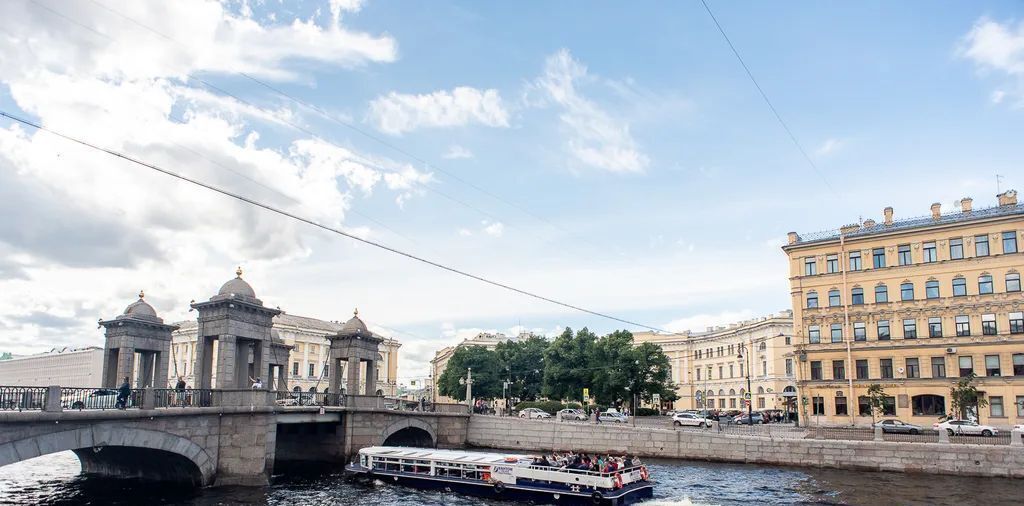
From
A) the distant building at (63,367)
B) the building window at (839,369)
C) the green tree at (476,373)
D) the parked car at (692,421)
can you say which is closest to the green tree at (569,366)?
the green tree at (476,373)

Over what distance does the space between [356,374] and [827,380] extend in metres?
40.4

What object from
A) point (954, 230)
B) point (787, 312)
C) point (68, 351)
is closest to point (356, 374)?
point (954, 230)

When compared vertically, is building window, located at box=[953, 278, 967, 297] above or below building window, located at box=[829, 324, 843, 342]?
above

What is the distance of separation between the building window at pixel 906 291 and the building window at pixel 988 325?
5407 millimetres

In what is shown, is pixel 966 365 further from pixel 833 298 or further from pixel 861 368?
pixel 833 298

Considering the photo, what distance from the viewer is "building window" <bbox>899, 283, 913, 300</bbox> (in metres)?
61.1

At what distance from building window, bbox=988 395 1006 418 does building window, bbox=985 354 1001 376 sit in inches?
70.1

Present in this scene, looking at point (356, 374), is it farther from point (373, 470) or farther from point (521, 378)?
point (521, 378)

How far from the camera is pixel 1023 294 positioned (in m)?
55.9

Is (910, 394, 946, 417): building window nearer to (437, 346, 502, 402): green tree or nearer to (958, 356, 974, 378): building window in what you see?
(958, 356, 974, 378): building window

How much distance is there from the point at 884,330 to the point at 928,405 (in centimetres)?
674

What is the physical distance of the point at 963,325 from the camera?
5822 centimetres

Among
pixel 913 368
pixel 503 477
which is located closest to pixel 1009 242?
pixel 913 368

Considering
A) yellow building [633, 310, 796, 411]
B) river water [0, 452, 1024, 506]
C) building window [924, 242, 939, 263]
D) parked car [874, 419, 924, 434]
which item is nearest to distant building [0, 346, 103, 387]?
yellow building [633, 310, 796, 411]
